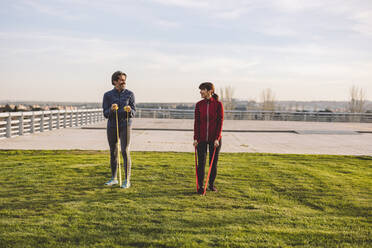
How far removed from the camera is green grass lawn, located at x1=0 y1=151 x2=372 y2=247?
4.07 meters

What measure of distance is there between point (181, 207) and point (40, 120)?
53.4ft

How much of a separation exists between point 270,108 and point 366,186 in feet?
189

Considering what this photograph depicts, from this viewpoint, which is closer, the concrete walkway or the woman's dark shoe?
the woman's dark shoe

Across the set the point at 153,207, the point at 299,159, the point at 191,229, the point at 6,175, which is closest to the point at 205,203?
the point at 153,207

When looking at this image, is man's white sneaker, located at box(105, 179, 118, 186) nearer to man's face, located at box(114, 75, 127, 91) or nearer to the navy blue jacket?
the navy blue jacket

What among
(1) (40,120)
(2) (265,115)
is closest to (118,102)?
(1) (40,120)

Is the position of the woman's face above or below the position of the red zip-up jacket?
above

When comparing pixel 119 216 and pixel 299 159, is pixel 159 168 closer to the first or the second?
pixel 119 216

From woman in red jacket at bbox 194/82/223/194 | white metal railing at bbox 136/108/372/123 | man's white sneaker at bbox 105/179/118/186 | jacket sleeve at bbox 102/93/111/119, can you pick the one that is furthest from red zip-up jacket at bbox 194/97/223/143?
white metal railing at bbox 136/108/372/123

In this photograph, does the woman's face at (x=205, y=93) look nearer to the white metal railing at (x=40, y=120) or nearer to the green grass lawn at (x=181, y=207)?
the green grass lawn at (x=181, y=207)

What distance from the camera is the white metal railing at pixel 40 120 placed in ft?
52.9

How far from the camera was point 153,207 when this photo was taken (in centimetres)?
519

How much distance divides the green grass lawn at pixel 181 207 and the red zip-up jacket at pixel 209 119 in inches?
37.0

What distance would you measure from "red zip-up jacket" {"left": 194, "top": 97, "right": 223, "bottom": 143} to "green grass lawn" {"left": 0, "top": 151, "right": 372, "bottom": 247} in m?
0.94
